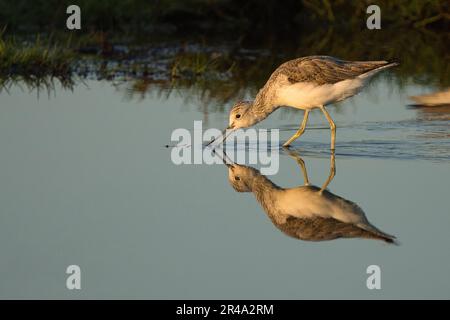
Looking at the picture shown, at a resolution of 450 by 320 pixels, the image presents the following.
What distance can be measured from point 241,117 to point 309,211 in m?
2.88

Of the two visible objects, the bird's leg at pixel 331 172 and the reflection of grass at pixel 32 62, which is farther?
the reflection of grass at pixel 32 62

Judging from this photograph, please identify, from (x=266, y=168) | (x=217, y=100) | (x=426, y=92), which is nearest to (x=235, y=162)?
(x=266, y=168)

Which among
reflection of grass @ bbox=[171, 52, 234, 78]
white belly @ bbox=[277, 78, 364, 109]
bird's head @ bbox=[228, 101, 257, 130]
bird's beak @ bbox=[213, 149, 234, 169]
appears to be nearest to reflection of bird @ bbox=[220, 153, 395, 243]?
bird's beak @ bbox=[213, 149, 234, 169]

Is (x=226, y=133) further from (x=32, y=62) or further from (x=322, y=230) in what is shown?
(x=32, y=62)

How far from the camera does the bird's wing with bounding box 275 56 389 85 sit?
10547mm

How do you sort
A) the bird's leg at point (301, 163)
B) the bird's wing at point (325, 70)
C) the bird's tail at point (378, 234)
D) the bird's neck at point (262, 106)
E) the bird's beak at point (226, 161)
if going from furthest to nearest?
the bird's neck at point (262, 106) → the bird's wing at point (325, 70) → the bird's beak at point (226, 161) → the bird's leg at point (301, 163) → the bird's tail at point (378, 234)

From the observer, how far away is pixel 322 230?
7.86m

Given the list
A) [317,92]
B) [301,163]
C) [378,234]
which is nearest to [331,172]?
[301,163]

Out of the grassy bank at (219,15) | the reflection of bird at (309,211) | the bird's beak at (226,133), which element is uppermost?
the grassy bank at (219,15)

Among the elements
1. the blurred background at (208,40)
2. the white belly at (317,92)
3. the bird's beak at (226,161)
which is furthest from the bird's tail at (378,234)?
the blurred background at (208,40)

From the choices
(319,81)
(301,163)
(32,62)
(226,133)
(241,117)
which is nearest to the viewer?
(301,163)

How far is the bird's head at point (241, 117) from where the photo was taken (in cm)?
1104

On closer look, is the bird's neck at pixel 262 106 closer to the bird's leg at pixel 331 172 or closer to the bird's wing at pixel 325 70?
the bird's wing at pixel 325 70

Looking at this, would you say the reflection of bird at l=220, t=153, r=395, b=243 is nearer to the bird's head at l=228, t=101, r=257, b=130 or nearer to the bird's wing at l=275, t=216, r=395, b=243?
the bird's wing at l=275, t=216, r=395, b=243
